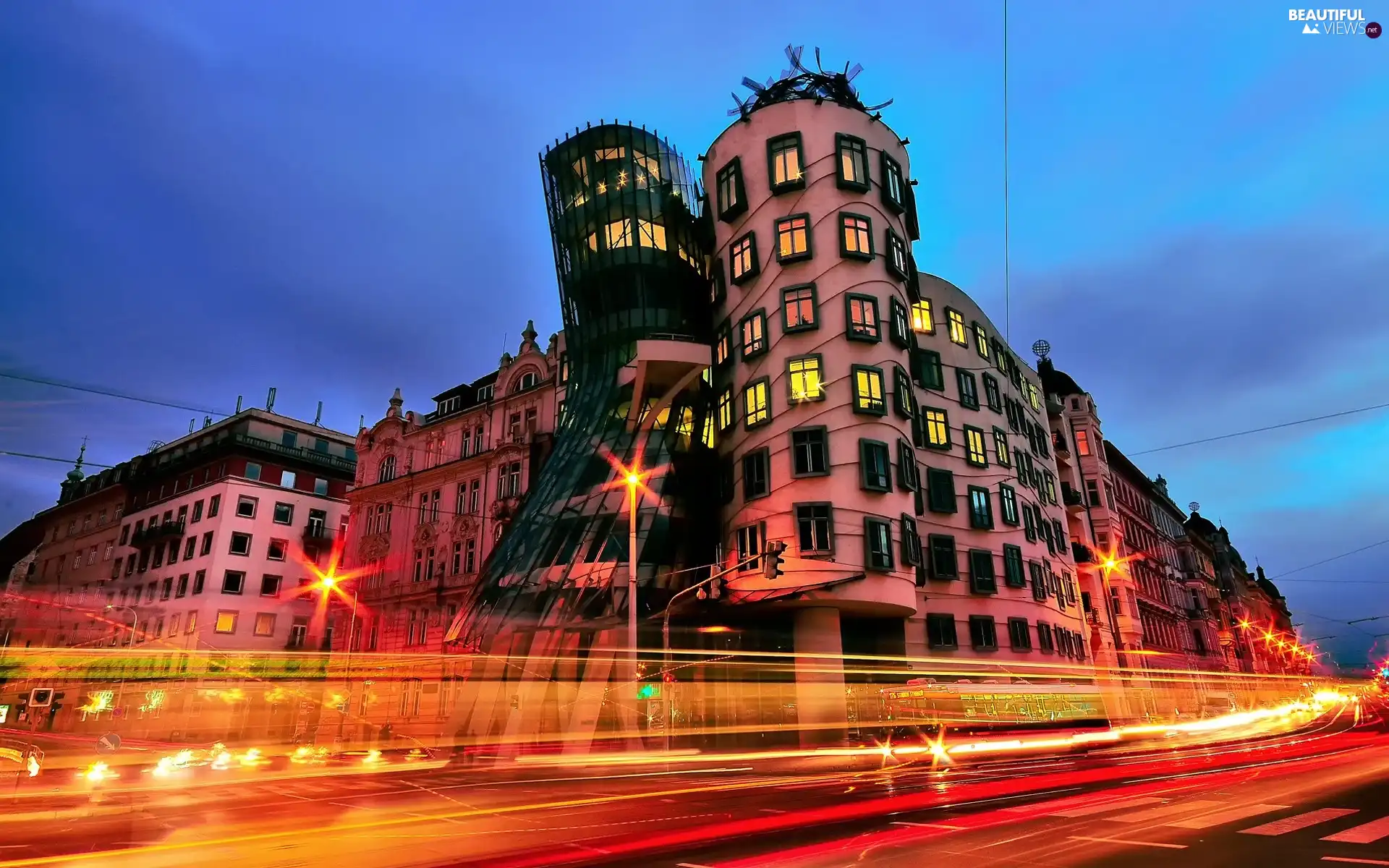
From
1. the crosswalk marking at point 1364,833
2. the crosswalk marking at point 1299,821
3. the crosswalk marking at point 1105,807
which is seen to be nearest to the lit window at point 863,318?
the crosswalk marking at point 1105,807

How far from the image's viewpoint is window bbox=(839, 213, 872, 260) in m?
36.0

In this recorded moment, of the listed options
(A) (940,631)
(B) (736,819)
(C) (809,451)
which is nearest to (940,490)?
(A) (940,631)

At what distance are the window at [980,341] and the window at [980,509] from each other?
942 cm

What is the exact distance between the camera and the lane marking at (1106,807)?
40.0 ft

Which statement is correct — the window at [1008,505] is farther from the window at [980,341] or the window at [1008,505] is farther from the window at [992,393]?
the window at [980,341]

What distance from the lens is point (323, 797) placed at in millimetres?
17875

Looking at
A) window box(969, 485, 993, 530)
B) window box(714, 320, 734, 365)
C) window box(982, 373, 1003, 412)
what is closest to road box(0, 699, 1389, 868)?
window box(969, 485, 993, 530)

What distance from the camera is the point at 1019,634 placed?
3981cm

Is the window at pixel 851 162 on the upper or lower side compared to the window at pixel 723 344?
upper

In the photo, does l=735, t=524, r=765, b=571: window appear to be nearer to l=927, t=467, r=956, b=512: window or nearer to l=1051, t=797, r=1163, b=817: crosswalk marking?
l=927, t=467, r=956, b=512: window

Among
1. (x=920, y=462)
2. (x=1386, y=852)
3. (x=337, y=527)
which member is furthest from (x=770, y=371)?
(x=337, y=527)

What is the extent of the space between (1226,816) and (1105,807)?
6.20 feet

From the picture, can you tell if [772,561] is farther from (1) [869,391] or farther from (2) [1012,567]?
(2) [1012,567]

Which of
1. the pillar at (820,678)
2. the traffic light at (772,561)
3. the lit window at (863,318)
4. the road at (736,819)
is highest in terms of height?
the lit window at (863,318)
